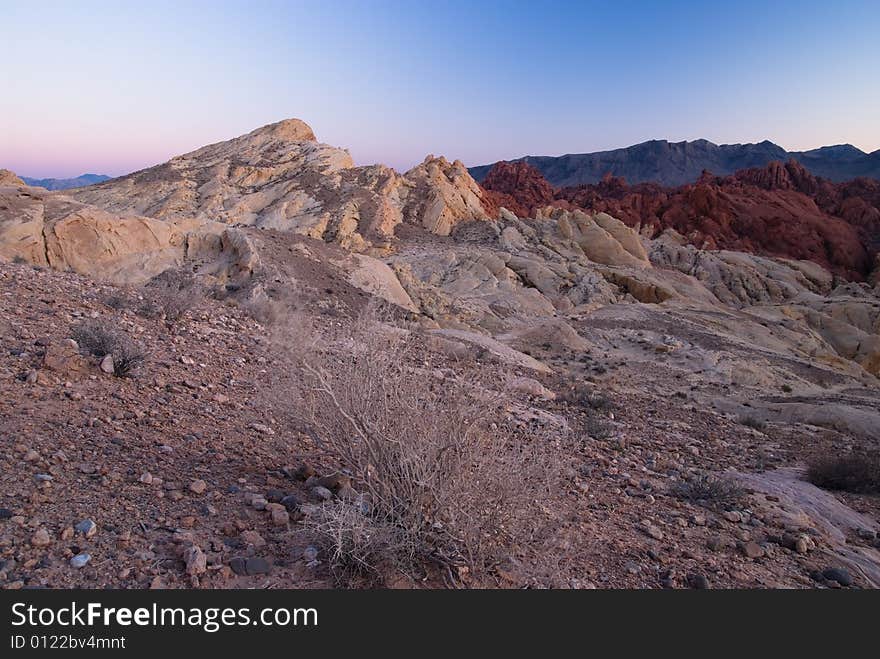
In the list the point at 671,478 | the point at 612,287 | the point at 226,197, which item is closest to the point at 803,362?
the point at 612,287

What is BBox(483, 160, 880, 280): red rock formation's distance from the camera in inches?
2154

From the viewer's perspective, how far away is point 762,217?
59719 millimetres

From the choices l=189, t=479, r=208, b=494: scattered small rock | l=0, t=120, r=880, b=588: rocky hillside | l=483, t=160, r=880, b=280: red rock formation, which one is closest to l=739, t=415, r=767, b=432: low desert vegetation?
l=0, t=120, r=880, b=588: rocky hillside

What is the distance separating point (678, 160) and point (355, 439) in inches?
5956

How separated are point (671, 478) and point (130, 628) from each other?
469 centimetres

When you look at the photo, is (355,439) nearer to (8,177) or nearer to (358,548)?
(358,548)

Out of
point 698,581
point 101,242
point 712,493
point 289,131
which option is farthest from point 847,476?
point 289,131

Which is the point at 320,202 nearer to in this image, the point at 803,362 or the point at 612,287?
the point at 612,287

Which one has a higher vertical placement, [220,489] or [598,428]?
[220,489]

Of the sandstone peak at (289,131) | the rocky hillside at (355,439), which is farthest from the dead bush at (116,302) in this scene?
the sandstone peak at (289,131)

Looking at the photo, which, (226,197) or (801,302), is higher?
(226,197)

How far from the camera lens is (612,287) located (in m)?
25.8

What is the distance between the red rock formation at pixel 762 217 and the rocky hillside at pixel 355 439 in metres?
40.7

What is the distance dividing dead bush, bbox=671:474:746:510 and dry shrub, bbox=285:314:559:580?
2354 mm
